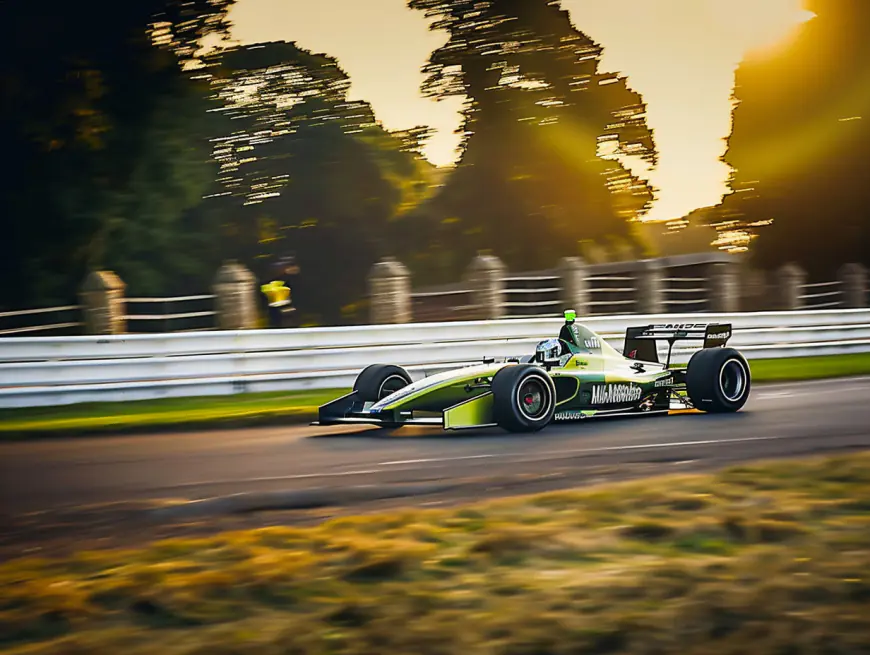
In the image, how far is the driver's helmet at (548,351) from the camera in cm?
1043

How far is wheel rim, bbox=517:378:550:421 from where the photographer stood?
977 cm

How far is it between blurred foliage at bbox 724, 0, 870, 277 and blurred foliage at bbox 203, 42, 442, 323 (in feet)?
39.1

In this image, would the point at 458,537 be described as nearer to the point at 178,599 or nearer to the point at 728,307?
the point at 178,599

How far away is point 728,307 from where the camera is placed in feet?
76.7

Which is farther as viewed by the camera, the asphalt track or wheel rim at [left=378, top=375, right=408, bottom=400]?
wheel rim at [left=378, top=375, right=408, bottom=400]

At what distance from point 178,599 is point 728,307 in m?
20.2

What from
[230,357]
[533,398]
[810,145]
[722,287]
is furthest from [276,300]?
[810,145]

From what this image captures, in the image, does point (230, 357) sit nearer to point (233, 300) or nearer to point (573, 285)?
point (233, 300)

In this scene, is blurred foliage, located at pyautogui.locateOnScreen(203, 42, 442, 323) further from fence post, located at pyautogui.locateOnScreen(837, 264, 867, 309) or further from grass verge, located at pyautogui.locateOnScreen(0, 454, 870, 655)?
grass verge, located at pyautogui.locateOnScreen(0, 454, 870, 655)

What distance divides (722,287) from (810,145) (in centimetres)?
1823

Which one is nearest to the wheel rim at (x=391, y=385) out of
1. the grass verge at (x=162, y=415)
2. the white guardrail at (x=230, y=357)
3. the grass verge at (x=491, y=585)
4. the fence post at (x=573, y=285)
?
the grass verge at (x=162, y=415)

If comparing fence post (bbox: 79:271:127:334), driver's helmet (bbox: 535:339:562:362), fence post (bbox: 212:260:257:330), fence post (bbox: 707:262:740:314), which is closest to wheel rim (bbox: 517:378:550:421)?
driver's helmet (bbox: 535:339:562:362)

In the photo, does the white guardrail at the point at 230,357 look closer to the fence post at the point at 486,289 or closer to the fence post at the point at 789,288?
the fence post at the point at 486,289

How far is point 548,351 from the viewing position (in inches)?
412
